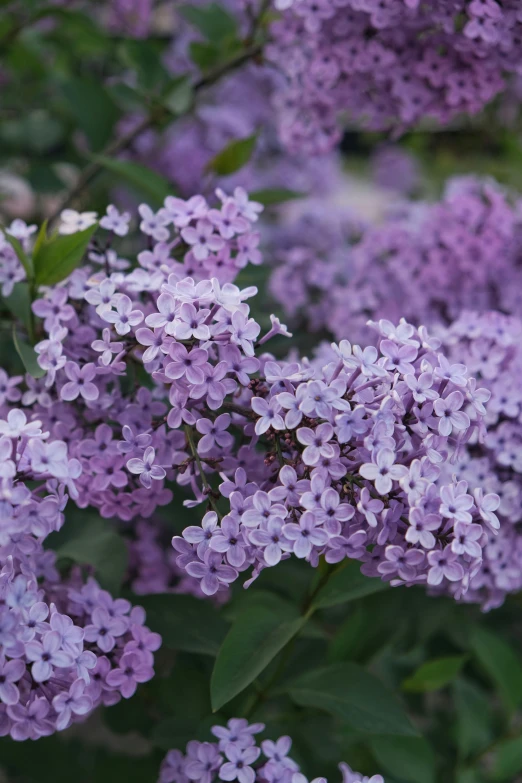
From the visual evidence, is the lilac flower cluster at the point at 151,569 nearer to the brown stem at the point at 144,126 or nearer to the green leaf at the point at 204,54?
the brown stem at the point at 144,126

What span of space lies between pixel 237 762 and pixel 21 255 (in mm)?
429

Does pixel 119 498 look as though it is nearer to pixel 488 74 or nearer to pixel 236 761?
pixel 236 761

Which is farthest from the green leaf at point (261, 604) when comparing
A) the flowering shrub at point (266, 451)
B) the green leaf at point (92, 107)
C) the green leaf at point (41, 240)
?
the green leaf at point (92, 107)

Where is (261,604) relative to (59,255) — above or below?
below

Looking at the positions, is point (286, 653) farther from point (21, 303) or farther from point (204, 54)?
point (204, 54)

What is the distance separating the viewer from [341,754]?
34.4 inches

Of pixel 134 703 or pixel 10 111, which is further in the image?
pixel 10 111

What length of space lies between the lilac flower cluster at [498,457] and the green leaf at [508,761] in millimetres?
224

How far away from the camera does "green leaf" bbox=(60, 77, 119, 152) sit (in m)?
1.09

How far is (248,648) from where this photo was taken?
622mm

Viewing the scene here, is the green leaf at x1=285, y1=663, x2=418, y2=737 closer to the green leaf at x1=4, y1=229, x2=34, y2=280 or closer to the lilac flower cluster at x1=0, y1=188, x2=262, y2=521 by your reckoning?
the lilac flower cluster at x1=0, y1=188, x2=262, y2=521

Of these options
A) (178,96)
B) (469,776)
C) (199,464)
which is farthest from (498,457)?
(178,96)

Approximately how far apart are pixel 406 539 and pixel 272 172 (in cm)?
111

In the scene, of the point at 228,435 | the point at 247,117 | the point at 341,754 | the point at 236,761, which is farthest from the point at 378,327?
the point at 247,117
